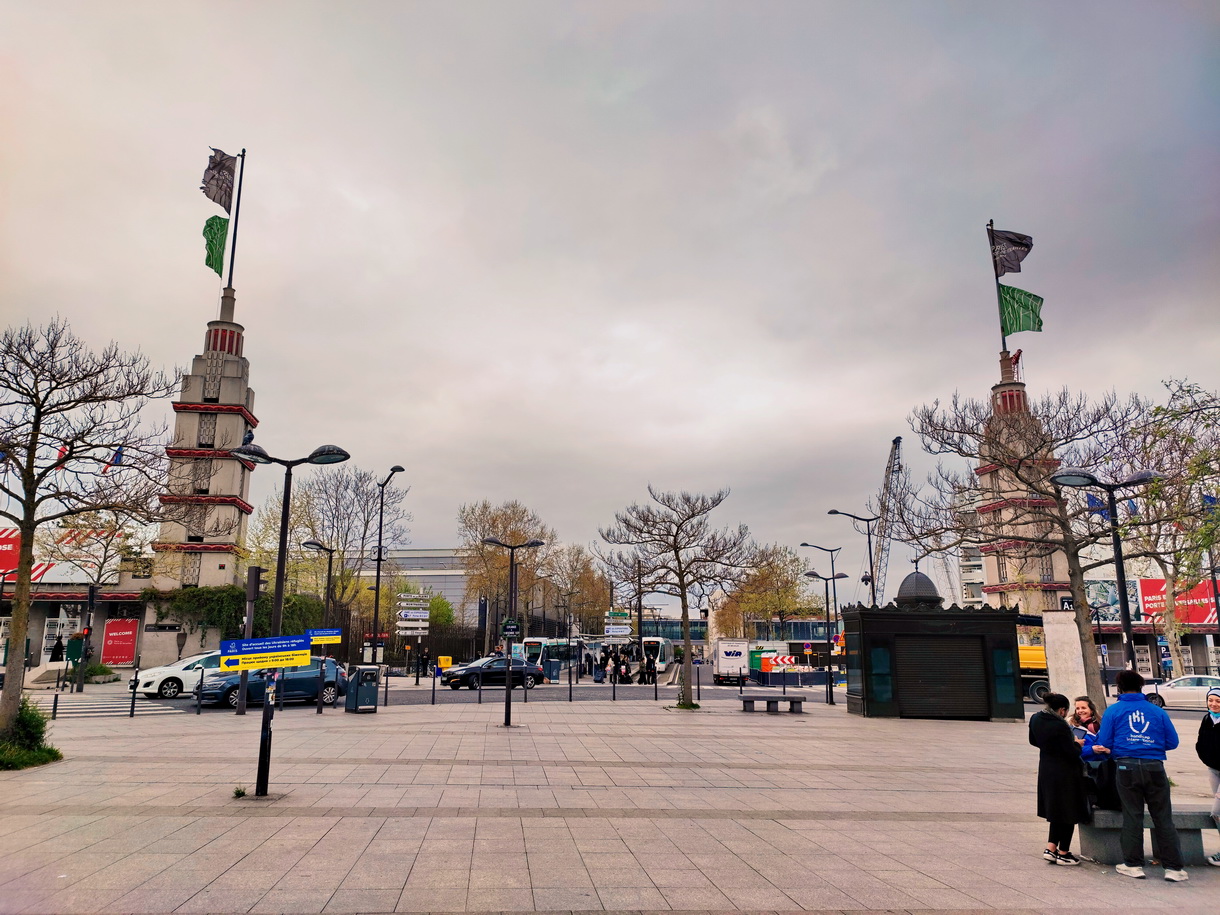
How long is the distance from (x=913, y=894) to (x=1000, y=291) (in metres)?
25.1

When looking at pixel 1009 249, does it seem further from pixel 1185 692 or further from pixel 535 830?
pixel 535 830

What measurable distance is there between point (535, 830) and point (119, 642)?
44.7 m

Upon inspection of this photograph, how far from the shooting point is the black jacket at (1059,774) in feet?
26.8

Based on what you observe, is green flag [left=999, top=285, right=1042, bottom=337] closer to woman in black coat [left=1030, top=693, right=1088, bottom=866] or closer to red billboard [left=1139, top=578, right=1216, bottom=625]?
woman in black coat [left=1030, top=693, right=1088, bottom=866]

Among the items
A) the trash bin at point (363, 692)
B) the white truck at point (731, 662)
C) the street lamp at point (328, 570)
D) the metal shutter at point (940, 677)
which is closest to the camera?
the trash bin at point (363, 692)

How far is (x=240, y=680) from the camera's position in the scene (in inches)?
944

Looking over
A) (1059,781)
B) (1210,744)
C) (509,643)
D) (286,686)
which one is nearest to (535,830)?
(1059,781)

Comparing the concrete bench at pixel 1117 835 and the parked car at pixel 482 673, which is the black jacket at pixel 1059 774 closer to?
the concrete bench at pixel 1117 835

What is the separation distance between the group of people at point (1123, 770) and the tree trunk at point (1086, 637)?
24.5 feet

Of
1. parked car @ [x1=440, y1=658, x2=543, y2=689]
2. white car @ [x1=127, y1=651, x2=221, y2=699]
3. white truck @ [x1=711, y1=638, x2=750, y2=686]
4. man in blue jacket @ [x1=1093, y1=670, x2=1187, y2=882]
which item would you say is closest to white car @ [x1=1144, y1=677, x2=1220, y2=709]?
white truck @ [x1=711, y1=638, x2=750, y2=686]

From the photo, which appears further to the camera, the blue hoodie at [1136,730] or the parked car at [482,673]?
the parked car at [482,673]

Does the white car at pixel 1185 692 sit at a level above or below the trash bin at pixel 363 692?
below

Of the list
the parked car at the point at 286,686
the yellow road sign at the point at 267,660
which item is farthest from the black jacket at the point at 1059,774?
the parked car at the point at 286,686

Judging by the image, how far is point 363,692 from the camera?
77.8 ft
